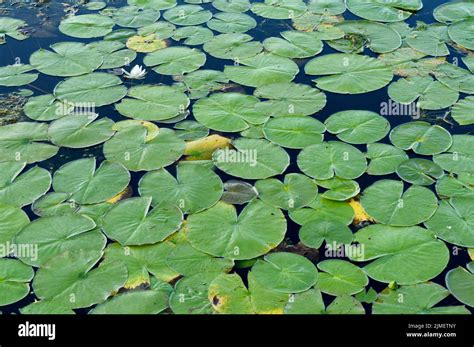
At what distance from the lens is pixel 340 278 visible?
138 inches

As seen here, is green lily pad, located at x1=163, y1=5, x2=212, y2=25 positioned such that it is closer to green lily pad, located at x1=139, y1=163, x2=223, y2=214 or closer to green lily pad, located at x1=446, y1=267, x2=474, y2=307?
green lily pad, located at x1=139, y1=163, x2=223, y2=214

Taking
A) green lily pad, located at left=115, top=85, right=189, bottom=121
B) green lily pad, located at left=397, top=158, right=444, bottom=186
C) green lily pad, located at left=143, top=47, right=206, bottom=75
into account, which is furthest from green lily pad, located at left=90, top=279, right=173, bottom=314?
green lily pad, located at left=143, top=47, right=206, bottom=75

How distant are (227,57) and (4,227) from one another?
2.69m

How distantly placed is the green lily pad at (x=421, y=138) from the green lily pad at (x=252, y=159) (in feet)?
3.05

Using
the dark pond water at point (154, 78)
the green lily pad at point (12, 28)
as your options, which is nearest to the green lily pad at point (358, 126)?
the dark pond water at point (154, 78)

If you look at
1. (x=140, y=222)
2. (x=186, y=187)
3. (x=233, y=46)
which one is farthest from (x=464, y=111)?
(x=140, y=222)

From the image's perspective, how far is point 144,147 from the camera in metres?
4.50

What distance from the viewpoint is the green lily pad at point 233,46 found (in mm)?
5605

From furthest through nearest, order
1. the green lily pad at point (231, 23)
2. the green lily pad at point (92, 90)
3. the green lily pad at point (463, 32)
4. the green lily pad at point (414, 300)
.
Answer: the green lily pad at point (231, 23), the green lily pad at point (463, 32), the green lily pad at point (92, 90), the green lily pad at point (414, 300)

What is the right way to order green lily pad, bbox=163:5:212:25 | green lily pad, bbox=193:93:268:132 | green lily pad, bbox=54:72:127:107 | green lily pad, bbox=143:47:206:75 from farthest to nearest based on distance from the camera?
1. green lily pad, bbox=163:5:212:25
2. green lily pad, bbox=143:47:206:75
3. green lily pad, bbox=54:72:127:107
4. green lily pad, bbox=193:93:268:132

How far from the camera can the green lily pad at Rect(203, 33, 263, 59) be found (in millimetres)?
5605

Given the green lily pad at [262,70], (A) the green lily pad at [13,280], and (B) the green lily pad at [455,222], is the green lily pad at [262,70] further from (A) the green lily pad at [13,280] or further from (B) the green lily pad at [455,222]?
(A) the green lily pad at [13,280]

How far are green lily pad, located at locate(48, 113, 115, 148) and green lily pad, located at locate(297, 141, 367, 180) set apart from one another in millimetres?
1592

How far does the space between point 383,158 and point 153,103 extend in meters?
1.99
